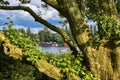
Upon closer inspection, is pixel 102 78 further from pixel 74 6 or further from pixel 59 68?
pixel 74 6

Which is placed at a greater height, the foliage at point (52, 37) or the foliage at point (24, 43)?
the foliage at point (24, 43)

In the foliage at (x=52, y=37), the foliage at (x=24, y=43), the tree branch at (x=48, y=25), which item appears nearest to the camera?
the foliage at (x=24, y=43)

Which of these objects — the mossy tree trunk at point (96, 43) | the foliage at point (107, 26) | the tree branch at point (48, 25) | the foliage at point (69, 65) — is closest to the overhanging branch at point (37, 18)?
the tree branch at point (48, 25)

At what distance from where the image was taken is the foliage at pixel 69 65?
1249 cm

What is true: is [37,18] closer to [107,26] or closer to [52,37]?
[107,26]

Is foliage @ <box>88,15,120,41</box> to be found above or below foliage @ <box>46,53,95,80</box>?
above

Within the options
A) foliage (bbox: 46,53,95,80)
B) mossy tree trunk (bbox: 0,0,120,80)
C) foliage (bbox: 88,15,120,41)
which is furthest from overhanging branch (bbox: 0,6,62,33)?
foliage (bbox: 88,15,120,41)

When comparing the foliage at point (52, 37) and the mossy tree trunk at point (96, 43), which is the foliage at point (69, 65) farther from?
the foliage at point (52, 37)

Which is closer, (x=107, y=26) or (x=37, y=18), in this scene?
(x=107, y=26)

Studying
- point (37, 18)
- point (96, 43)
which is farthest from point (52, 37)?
point (96, 43)

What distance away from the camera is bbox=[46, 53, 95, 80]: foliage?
12492 mm

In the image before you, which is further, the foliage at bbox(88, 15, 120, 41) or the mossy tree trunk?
the mossy tree trunk

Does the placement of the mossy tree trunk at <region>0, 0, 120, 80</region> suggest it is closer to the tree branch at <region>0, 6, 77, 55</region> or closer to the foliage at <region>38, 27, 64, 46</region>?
the tree branch at <region>0, 6, 77, 55</region>

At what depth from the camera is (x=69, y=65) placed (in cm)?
1252
